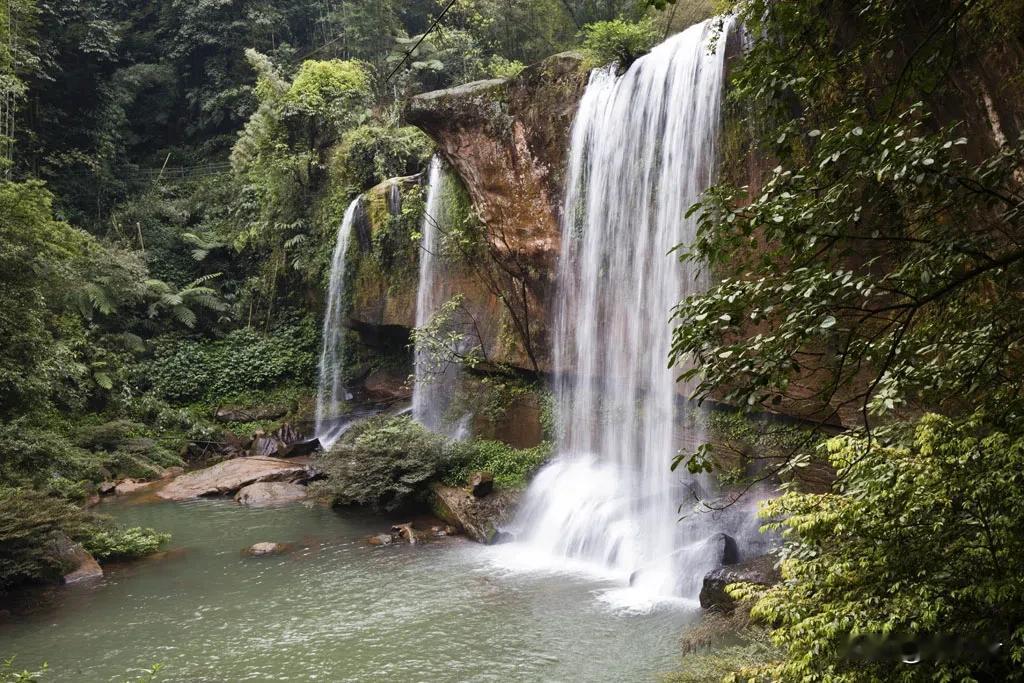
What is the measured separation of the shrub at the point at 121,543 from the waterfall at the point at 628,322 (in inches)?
207

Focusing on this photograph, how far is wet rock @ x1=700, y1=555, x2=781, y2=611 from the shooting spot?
7320 mm

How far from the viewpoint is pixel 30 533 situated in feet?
29.8

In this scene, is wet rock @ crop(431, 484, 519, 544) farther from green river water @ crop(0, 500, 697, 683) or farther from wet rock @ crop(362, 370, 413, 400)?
wet rock @ crop(362, 370, 413, 400)

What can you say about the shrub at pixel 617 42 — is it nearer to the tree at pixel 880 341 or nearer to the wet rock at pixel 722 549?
the wet rock at pixel 722 549

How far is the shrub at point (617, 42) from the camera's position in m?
12.5

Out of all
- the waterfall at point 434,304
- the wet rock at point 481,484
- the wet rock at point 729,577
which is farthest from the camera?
the waterfall at point 434,304

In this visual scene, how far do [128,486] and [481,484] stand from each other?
7.76 meters

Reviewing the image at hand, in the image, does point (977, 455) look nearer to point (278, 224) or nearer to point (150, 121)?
point (278, 224)

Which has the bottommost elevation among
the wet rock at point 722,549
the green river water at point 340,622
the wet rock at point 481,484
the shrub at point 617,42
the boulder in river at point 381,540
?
the green river water at point 340,622

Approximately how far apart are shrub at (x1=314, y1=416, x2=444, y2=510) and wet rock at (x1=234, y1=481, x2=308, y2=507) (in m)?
1.21

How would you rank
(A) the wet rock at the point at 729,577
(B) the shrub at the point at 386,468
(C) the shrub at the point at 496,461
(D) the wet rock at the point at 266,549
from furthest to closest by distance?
(C) the shrub at the point at 496,461
(B) the shrub at the point at 386,468
(D) the wet rock at the point at 266,549
(A) the wet rock at the point at 729,577

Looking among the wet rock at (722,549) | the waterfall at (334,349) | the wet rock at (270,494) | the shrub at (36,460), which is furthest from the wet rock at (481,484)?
the waterfall at (334,349)

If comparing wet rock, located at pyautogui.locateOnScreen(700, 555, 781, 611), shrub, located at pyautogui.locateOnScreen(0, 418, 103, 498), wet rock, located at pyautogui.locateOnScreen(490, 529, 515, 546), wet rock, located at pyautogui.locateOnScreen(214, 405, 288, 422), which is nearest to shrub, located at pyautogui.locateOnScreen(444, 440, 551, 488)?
wet rock, located at pyautogui.locateOnScreen(490, 529, 515, 546)

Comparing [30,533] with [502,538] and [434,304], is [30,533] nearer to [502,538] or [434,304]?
[502,538]
